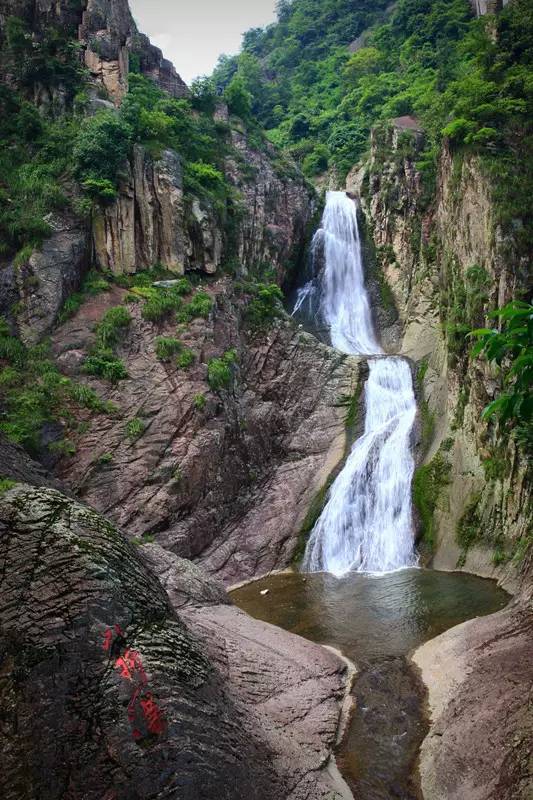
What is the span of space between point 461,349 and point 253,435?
30.4 feet

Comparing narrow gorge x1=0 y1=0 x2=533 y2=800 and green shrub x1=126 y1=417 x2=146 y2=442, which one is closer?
narrow gorge x1=0 y1=0 x2=533 y2=800

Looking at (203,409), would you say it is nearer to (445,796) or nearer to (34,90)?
(445,796)

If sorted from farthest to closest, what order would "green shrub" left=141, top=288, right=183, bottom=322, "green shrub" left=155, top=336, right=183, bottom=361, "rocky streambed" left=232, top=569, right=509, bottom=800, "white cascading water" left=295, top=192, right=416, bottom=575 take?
"green shrub" left=141, top=288, right=183, bottom=322 < "green shrub" left=155, top=336, right=183, bottom=361 < "white cascading water" left=295, top=192, right=416, bottom=575 < "rocky streambed" left=232, top=569, right=509, bottom=800

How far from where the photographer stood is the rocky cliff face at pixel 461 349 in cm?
1709

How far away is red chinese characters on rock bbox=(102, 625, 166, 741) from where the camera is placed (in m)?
5.96

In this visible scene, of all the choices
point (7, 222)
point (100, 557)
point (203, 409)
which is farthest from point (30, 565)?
point (7, 222)

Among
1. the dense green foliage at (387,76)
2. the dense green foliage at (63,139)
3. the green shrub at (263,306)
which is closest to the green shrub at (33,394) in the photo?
the dense green foliage at (63,139)

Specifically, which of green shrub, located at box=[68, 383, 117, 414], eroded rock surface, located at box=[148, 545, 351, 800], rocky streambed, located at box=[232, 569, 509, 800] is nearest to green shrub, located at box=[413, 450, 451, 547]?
rocky streambed, located at box=[232, 569, 509, 800]

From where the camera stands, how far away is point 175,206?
1012 inches

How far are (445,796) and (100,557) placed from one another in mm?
5623

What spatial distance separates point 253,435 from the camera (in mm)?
23531

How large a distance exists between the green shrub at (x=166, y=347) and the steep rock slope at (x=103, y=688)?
15.2 meters

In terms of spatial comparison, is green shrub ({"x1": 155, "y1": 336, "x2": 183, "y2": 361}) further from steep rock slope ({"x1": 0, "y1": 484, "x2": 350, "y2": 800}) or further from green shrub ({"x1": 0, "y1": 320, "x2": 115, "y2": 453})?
steep rock slope ({"x1": 0, "y1": 484, "x2": 350, "y2": 800})

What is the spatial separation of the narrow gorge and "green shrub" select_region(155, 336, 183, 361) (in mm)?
119
